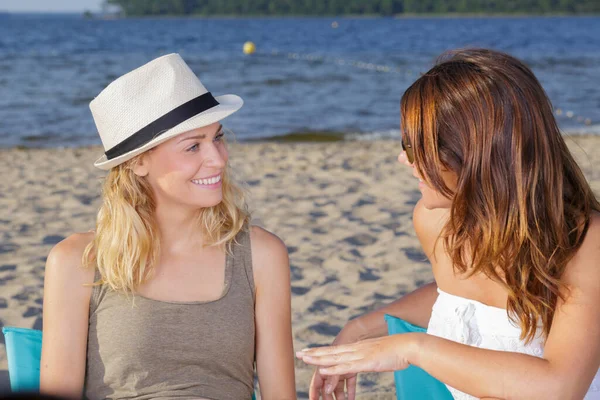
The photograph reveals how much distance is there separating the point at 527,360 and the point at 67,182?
5.86 metres

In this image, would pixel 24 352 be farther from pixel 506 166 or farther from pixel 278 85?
pixel 278 85

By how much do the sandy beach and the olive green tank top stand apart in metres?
1.10

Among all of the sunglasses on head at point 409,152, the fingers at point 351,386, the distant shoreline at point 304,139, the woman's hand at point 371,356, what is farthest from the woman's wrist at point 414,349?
the distant shoreline at point 304,139

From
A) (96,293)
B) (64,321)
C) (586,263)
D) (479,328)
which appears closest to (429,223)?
(479,328)

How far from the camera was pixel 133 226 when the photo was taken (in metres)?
2.34

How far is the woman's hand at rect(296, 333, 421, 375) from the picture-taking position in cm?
195

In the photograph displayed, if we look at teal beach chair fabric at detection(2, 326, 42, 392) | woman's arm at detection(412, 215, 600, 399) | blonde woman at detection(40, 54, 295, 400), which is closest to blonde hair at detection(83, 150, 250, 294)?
blonde woman at detection(40, 54, 295, 400)

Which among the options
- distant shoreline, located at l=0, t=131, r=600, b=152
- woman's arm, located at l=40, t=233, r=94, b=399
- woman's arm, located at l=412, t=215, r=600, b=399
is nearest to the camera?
woman's arm, located at l=412, t=215, r=600, b=399

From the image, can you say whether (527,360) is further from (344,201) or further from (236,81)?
(236,81)

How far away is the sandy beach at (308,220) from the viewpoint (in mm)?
4168

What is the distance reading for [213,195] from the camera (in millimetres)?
2324

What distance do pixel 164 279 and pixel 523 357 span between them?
42.3 inches

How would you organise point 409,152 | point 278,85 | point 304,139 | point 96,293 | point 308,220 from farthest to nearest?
point 278,85 → point 304,139 → point 308,220 → point 96,293 → point 409,152

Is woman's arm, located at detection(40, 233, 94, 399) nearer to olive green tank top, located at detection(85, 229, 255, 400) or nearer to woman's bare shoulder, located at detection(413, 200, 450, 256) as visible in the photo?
olive green tank top, located at detection(85, 229, 255, 400)
